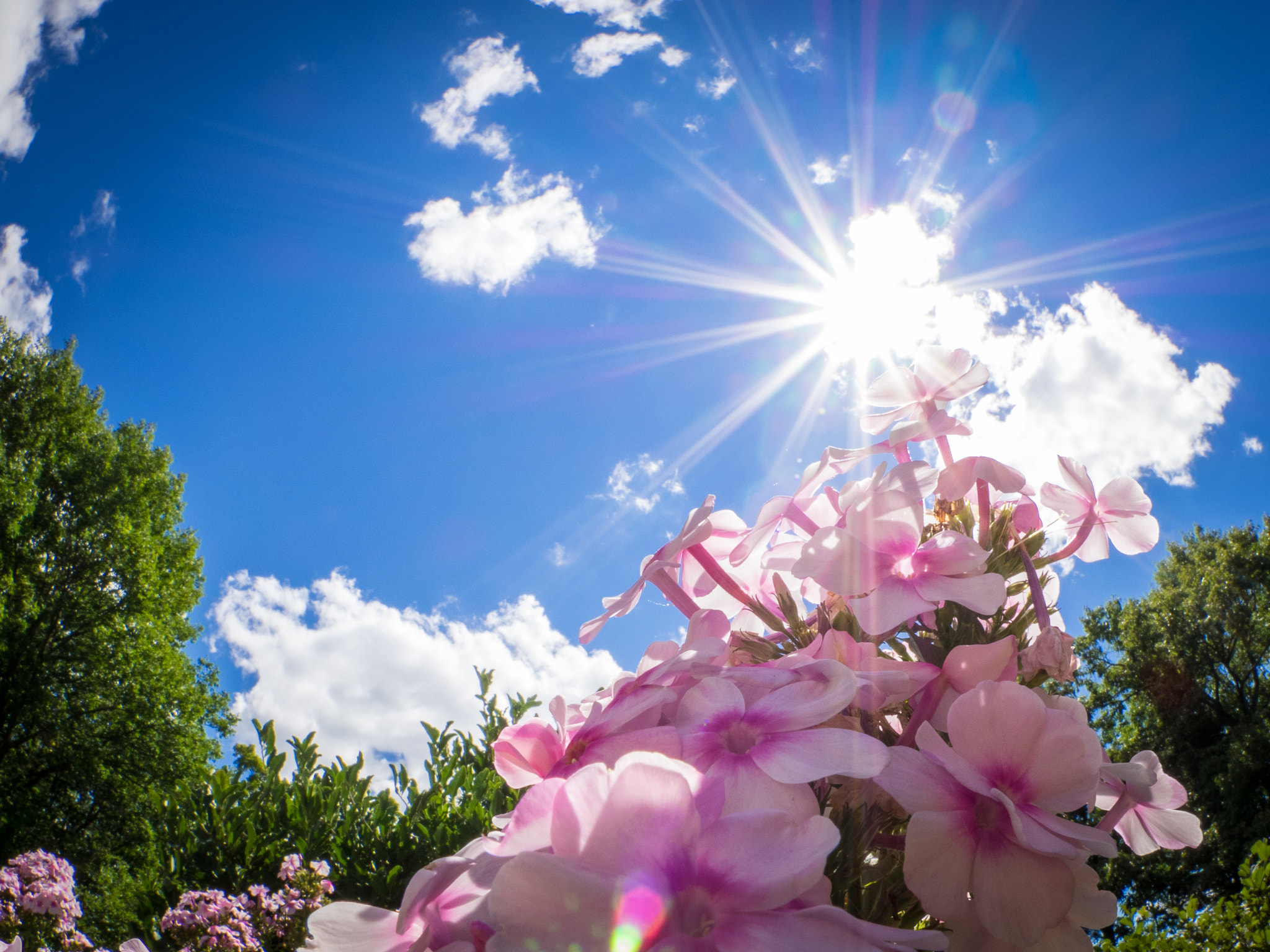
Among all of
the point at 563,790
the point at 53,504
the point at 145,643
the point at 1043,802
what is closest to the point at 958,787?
the point at 1043,802

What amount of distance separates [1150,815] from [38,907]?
321 inches

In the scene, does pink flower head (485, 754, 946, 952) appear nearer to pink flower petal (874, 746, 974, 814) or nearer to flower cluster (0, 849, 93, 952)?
pink flower petal (874, 746, 974, 814)

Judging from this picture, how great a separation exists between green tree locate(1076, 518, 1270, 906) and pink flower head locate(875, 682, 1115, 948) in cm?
1940

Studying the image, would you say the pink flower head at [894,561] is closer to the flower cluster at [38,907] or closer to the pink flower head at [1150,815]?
the pink flower head at [1150,815]

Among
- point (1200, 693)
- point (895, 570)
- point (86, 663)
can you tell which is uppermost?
point (1200, 693)

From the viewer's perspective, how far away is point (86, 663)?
14852 mm

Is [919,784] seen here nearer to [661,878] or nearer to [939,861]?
[939,861]

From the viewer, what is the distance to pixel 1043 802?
71 cm

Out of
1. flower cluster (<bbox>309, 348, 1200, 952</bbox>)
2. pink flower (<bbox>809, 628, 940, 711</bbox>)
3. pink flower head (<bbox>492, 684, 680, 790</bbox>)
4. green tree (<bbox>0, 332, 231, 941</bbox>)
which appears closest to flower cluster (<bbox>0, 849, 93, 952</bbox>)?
pink flower head (<bbox>492, 684, 680, 790</bbox>)

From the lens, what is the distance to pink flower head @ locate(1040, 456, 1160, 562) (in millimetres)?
1247

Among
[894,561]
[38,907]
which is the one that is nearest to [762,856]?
[894,561]

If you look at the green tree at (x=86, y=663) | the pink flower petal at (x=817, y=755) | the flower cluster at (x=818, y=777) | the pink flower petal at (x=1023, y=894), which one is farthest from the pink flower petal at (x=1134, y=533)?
the green tree at (x=86, y=663)

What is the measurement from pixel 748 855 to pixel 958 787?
329mm

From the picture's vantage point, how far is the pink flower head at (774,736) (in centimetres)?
59
